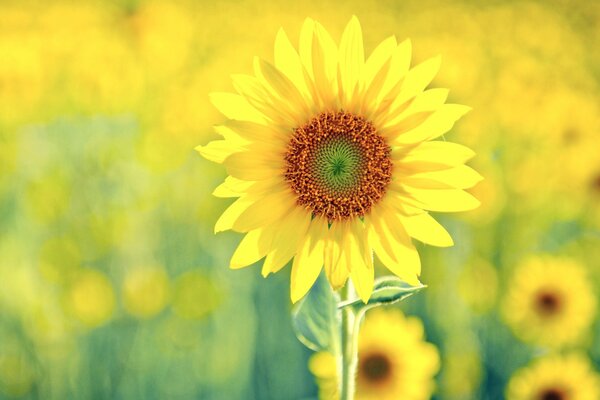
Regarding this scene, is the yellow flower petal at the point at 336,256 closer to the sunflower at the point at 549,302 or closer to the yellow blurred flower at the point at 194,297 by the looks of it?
the yellow blurred flower at the point at 194,297

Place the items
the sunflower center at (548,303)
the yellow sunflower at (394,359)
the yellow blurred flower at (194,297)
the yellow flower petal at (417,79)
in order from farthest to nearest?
the sunflower center at (548,303), the yellow blurred flower at (194,297), the yellow sunflower at (394,359), the yellow flower petal at (417,79)

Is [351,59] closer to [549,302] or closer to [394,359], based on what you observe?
[394,359]

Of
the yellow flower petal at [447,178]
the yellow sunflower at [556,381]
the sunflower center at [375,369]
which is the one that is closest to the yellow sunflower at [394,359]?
the sunflower center at [375,369]

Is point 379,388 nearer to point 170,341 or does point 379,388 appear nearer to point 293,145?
point 170,341

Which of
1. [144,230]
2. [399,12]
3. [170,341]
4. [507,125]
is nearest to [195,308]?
[170,341]

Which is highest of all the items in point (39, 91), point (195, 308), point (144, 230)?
point (39, 91)

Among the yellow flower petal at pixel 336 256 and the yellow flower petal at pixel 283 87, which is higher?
the yellow flower petal at pixel 283 87
